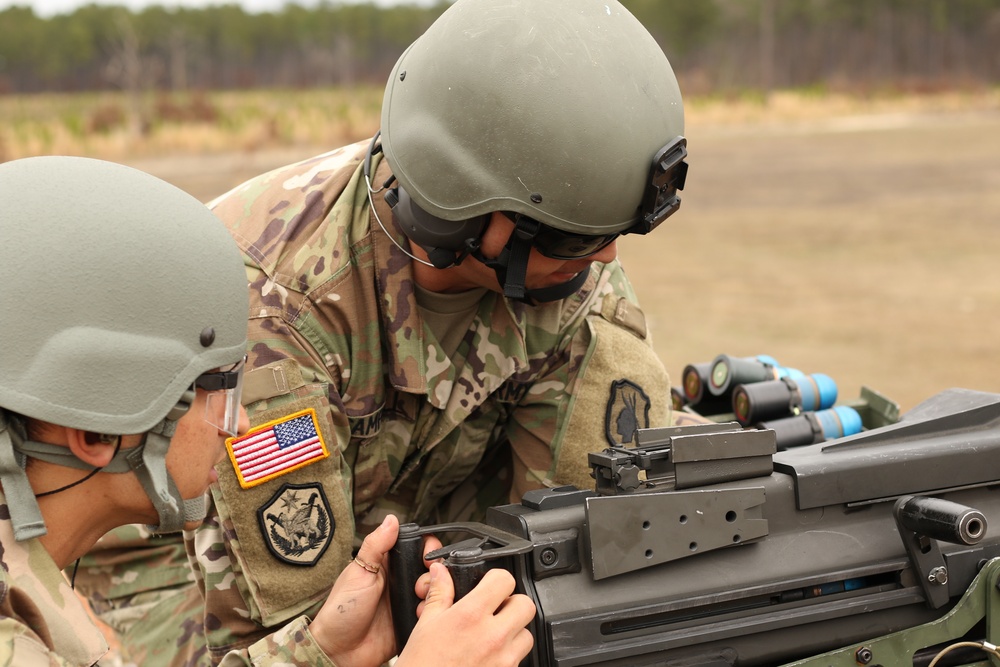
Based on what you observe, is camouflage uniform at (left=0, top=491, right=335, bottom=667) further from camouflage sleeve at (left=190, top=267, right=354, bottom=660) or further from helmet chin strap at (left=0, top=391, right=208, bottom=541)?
camouflage sleeve at (left=190, top=267, right=354, bottom=660)

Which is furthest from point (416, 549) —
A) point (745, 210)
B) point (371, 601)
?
point (745, 210)

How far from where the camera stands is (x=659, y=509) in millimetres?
2379

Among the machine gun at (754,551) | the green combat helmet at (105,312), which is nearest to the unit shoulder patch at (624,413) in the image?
the machine gun at (754,551)

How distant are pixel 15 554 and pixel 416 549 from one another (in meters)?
0.82

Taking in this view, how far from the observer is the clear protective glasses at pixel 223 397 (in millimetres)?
2285

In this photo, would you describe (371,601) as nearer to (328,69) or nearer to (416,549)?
(416,549)

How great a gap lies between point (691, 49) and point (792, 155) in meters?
20.3

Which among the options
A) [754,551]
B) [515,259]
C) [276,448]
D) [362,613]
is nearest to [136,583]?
[276,448]

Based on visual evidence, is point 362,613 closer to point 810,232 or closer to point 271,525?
point 271,525

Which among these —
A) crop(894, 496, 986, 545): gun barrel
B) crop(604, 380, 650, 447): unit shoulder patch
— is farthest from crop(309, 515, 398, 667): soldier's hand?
A: crop(894, 496, 986, 545): gun barrel

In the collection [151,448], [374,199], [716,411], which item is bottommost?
[716,411]

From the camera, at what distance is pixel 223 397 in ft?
7.70

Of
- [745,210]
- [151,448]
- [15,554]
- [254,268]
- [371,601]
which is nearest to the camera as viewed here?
[15,554]

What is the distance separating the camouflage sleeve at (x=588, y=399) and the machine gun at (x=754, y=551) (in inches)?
32.0
